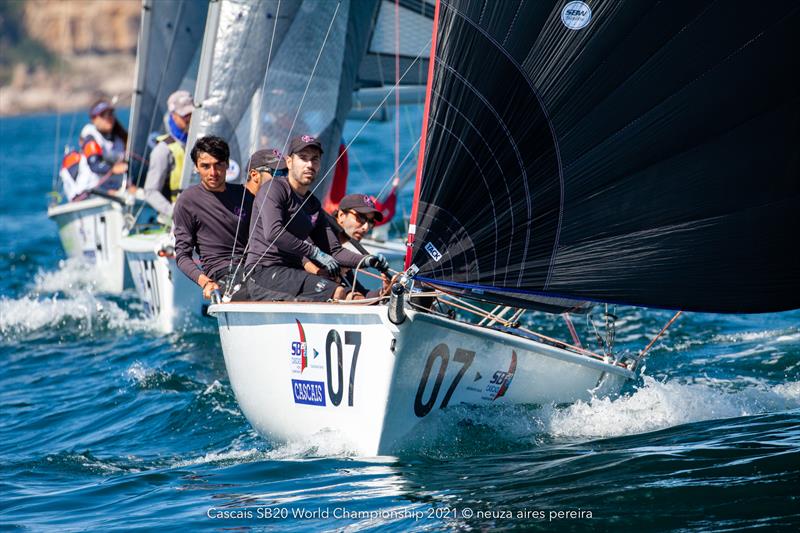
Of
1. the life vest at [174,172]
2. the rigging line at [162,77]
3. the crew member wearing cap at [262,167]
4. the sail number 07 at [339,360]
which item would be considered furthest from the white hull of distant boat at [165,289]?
the sail number 07 at [339,360]

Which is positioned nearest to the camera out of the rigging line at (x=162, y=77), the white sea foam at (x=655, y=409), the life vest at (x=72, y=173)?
the white sea foam at (x=655, y=409)

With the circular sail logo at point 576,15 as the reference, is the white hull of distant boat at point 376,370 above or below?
below

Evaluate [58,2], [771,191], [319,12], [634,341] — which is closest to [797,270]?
[771,191]

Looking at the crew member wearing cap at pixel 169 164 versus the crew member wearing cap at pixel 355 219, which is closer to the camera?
the crew member wearing cap at pixel 355 219

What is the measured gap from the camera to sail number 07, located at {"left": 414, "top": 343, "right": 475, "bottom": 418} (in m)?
5.31

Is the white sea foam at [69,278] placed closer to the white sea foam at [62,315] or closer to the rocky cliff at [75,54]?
the white sea foam at [62,315]

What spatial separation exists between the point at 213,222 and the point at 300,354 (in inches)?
51.2

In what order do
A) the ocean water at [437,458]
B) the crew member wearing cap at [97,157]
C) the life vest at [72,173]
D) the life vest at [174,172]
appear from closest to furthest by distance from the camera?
the ocean water at [437,458]
the life vest at [174,172]
the crew member wearing cap at [97,157]
the life vest at [72,173]

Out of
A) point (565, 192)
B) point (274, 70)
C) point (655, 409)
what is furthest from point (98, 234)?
point (565, 192)

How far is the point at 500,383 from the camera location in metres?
5.63

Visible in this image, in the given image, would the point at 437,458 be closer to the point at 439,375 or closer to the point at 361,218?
the point at 439,375

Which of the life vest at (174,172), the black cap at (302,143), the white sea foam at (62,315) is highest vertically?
the life vest at (174,172)

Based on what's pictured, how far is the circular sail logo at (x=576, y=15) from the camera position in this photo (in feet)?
17.2

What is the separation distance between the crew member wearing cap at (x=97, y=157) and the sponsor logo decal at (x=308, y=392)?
7.86 meters
